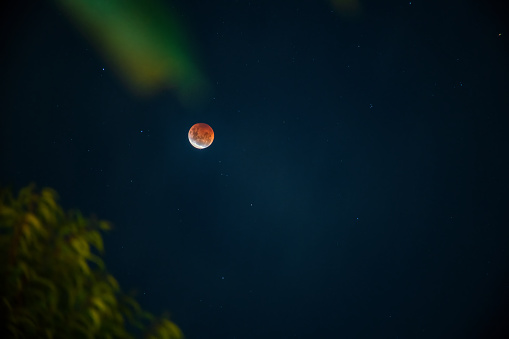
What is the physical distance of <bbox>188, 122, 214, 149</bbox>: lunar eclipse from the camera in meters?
6.77

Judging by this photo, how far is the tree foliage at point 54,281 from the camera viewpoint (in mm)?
1198

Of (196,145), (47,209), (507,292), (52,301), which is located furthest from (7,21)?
(507,292)

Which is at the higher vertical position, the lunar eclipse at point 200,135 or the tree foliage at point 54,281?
the lunar eclipse at point 200,135

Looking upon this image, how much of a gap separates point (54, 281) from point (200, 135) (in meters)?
5.66

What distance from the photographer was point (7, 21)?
5379mm

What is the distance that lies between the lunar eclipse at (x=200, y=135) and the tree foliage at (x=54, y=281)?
5.45 metres

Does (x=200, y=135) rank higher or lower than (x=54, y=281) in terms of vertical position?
higher

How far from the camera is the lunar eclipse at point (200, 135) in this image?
6.77 m

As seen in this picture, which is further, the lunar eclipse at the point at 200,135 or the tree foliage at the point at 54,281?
the lunar eclipse at the point at 200,135

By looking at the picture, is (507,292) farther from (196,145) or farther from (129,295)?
(129,295)

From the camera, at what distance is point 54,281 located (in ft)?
4.20

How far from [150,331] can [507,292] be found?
30.0ft

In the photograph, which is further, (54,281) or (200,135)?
(200,135)

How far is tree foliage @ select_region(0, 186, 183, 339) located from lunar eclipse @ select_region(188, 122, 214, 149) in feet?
17.9
